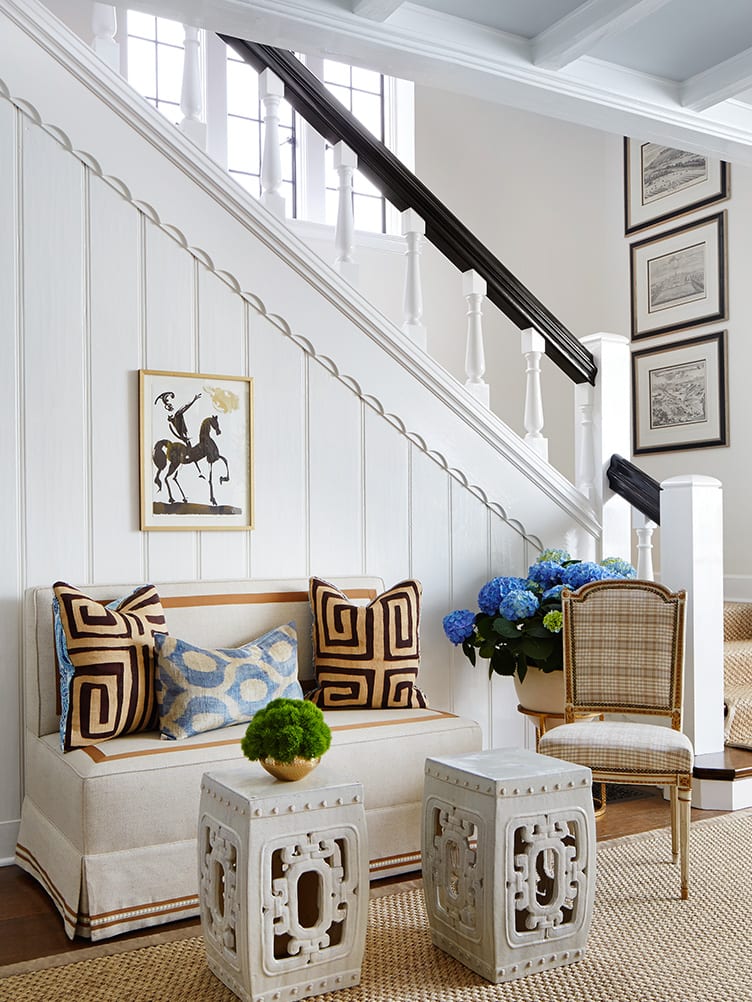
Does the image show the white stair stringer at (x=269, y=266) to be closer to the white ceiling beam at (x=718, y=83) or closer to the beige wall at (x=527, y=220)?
the white ceiling beam at (x=718, y=83)

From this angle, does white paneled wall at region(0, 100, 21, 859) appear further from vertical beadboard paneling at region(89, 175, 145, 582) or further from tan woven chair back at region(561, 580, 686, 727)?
tan woven chair back at region(561, 580, 686, 727)

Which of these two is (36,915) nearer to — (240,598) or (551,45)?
(240,598)

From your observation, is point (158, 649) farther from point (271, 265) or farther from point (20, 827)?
point (271, 265)

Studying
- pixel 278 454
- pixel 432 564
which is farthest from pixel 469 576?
pixel 278 454

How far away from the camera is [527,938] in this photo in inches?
83.9

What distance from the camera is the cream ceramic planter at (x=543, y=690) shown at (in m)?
3.31

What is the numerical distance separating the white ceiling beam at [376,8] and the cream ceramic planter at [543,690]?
6.92ft

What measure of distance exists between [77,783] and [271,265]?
188 centimetres

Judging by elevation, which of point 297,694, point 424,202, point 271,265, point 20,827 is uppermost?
point 424,202

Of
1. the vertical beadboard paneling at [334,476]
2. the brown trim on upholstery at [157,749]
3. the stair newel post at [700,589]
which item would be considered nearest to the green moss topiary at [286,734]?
the brown trim on upholstery at [157,749]

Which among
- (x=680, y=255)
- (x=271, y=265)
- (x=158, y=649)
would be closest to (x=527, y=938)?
(x=158, y=649)

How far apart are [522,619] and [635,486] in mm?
867

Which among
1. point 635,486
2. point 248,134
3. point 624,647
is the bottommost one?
point 624,647

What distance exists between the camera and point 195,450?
3.24 meters
